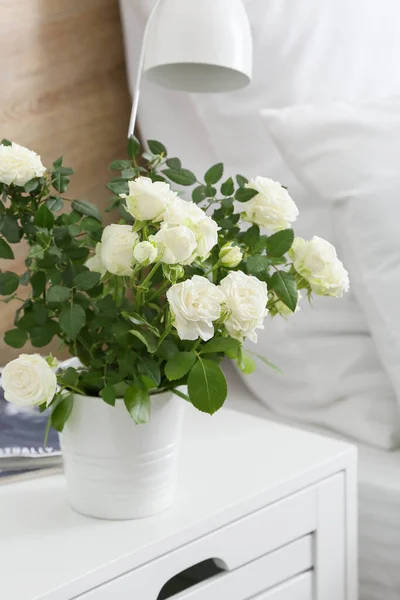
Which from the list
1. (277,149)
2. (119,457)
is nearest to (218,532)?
(119,457)

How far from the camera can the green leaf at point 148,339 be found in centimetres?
68

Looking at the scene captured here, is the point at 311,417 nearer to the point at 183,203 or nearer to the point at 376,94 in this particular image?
the point at 376,94

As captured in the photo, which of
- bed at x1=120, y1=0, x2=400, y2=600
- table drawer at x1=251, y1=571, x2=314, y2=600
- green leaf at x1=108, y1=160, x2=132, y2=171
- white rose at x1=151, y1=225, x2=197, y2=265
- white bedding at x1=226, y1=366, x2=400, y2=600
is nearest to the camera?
white rose at x1=151, y1=225, x2=197, y2=265

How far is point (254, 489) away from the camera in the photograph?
0.83 m

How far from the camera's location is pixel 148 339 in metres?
0.69

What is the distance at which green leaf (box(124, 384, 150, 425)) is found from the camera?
692 mm

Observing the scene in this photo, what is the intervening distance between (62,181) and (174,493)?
33cm

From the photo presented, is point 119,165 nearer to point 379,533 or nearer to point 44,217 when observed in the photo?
point 44,217

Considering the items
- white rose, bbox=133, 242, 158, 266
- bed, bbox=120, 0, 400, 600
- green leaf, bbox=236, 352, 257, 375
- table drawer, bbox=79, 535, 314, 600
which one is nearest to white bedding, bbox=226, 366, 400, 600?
bed, bbox=120, 0, 400, 600

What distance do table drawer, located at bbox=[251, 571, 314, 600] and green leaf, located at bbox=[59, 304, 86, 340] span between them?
37cm

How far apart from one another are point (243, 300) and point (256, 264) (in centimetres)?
7

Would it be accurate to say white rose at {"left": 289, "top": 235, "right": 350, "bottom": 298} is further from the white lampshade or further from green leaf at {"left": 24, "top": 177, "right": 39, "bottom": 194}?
the white lampshade

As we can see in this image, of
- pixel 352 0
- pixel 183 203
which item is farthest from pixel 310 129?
pixel 183 203

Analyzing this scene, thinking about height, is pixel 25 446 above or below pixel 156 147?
below
